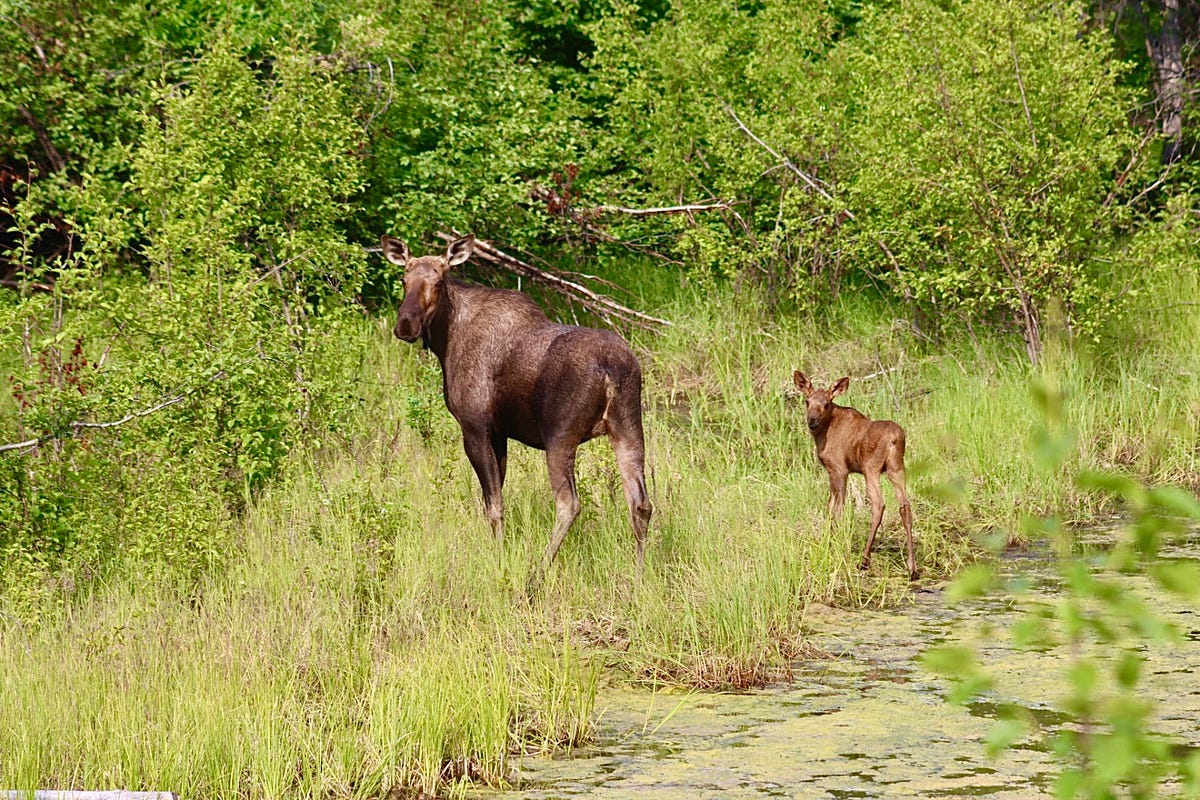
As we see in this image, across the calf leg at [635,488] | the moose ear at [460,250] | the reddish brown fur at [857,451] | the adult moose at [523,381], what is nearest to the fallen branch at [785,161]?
the reddish brown fur at [857,451]

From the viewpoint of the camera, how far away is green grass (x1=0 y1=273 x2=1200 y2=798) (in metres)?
5.98

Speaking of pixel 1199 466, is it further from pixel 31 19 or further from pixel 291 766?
pixel 31 19

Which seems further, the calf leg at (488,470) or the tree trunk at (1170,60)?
the tree trunk at (1170,60)

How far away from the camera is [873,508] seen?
957 centimetres

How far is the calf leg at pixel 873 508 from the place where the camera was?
373 inches

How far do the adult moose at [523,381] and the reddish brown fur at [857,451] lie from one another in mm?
1689

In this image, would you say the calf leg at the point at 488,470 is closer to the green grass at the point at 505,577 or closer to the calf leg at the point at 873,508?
the green grass at the point at 505,577

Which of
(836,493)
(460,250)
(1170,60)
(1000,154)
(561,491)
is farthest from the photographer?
(1170,60)

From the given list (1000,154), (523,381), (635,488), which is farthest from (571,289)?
(635,488)

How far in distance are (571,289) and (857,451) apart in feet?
18.5

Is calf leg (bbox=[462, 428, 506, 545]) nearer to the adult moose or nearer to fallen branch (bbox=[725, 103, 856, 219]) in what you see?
the adult moose

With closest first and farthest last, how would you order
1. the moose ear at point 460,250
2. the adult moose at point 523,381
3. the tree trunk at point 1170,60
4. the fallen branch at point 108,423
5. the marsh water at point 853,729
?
the marsh water at point 853,729 < the fallen branch at point 108,423 < the adult moose at point 523,381 < the moose ear at point 460,250 < the tree trunk at point 1170,60

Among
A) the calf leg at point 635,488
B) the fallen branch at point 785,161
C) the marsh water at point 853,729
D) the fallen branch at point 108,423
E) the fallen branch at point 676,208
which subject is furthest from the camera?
the fallen branch at point 676,208

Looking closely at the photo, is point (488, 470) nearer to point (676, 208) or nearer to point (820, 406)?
point (820, 406)
